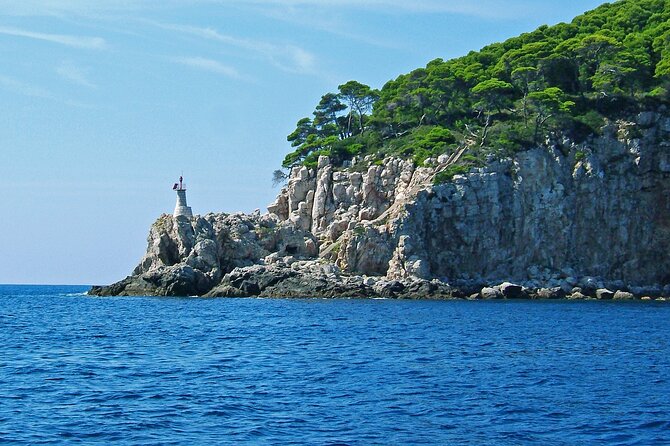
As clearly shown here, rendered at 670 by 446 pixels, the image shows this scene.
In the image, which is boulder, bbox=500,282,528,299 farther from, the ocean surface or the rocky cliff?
the ocean surface

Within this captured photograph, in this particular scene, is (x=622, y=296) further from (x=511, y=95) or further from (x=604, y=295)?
(x=511, y=95)

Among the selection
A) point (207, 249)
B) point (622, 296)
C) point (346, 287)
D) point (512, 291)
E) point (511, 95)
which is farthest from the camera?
point (511, 95)

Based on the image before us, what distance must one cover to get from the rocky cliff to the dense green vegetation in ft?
7.61

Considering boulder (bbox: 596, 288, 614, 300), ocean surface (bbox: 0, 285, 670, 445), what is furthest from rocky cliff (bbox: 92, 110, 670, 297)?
ocean surface (bbox: 0, 285, 670, 445)

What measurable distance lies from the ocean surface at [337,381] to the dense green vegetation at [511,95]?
32.4 meters

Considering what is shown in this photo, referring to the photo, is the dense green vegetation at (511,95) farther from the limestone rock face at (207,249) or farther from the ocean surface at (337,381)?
the ocean surface at (337,381)

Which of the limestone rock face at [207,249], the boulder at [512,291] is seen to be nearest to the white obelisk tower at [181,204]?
the limestone rock face at [207,249]

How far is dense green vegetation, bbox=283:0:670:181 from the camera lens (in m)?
80.2

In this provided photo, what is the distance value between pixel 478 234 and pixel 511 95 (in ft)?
61.8

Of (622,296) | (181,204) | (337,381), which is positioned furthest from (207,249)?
(337,381)

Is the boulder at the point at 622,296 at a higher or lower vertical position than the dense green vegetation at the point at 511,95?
lower

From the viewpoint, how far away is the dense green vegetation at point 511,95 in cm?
8019

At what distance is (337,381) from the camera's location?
2792 centimetres

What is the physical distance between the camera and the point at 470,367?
1225 inches
